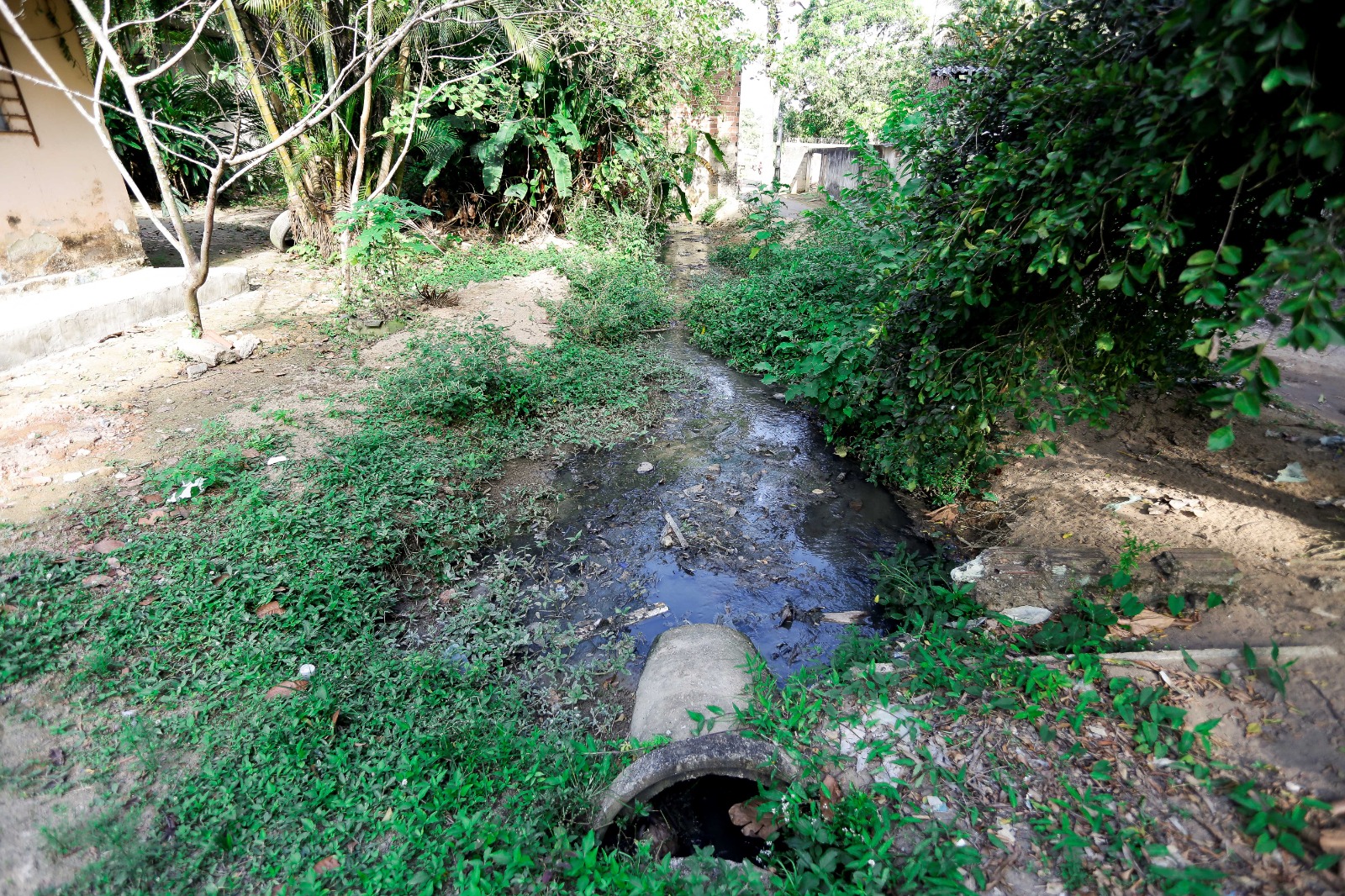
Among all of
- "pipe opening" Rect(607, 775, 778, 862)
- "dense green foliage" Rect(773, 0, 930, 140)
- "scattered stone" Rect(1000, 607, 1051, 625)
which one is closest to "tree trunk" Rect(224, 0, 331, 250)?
"pipe opening" Rect(607, 775, 778, 862)

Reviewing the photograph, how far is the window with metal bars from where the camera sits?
574 cm

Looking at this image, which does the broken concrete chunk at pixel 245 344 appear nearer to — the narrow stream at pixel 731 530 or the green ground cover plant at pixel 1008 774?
the narrow stream at pixel 731 530

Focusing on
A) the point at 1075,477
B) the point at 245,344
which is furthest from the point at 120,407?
the point at 1075,477

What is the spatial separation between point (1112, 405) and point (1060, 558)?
0.81m

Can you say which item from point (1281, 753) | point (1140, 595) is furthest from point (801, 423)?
point (1281, 753)

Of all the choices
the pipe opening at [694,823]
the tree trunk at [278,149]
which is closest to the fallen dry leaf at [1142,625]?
the pipe opening at [694,823]

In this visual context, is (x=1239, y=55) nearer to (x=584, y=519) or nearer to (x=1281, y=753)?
(x=1281, y=753)

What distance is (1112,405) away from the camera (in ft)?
11.1

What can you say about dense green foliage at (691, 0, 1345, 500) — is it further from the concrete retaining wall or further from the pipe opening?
the concrete retaining wall

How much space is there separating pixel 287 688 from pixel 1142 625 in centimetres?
358

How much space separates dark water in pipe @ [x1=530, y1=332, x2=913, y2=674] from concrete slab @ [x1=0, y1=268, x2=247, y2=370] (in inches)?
167

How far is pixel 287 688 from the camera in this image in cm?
288

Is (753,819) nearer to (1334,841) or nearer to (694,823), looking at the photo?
(694,823)

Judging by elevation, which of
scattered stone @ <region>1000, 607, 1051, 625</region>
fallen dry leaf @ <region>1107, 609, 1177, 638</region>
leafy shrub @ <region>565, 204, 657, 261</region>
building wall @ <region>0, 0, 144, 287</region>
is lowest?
scattered stone @ <region>1000, 607, 1051, 625</region>
